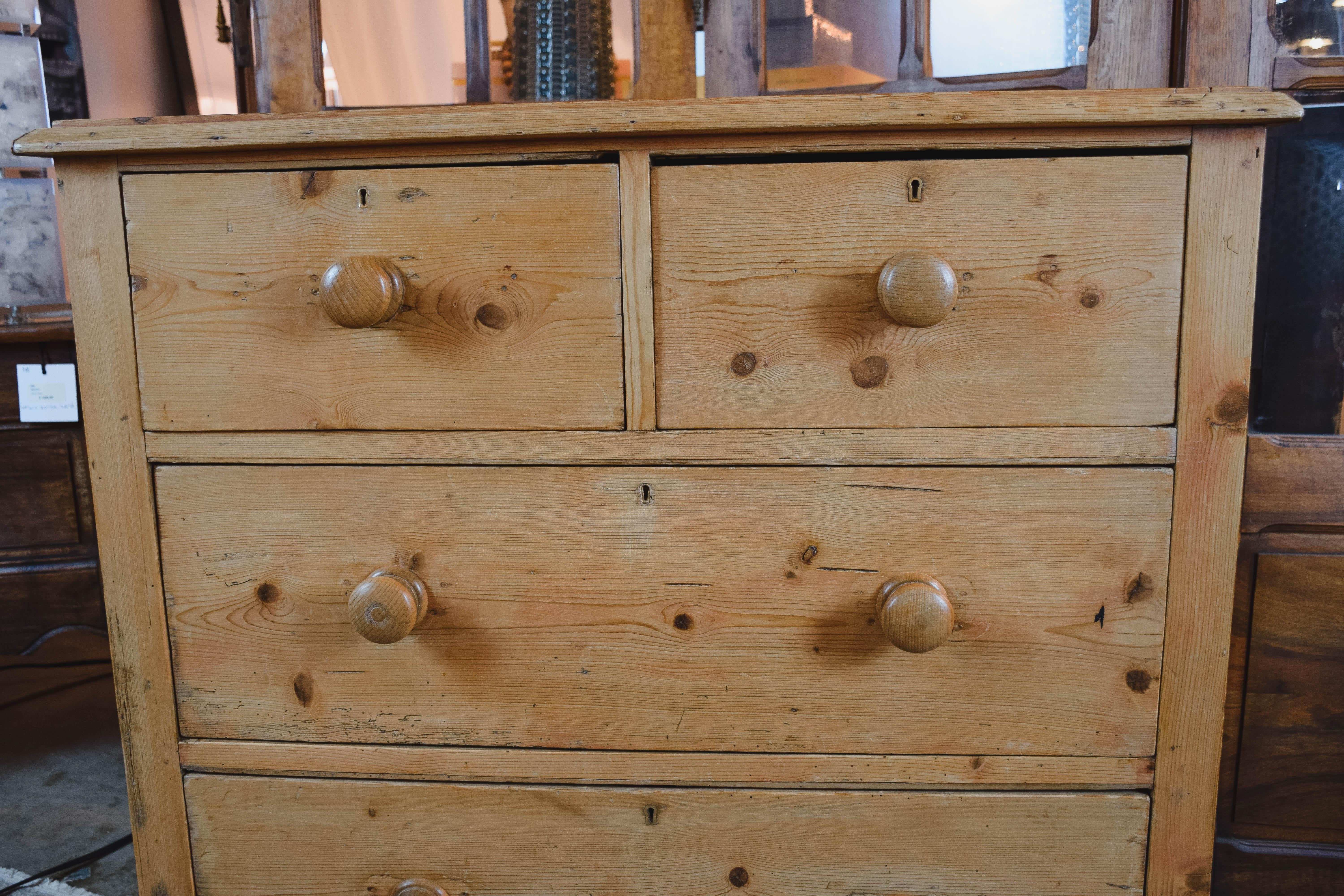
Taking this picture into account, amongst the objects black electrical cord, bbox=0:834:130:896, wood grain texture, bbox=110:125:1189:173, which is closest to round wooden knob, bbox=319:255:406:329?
wood grain texture, bbox=110:125:1189:173

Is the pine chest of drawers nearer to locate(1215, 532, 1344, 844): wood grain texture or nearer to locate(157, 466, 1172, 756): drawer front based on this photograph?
locate(157, 466, 1172, 756): drawer front

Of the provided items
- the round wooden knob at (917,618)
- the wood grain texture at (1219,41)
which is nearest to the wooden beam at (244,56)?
the round wooden knob at (917,618)

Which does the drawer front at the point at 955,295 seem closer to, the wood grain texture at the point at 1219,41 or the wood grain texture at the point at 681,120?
the wood grain texture at the point at 681,120

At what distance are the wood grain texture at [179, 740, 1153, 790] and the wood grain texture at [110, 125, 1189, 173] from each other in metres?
0.53

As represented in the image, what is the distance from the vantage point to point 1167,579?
2.13 ft

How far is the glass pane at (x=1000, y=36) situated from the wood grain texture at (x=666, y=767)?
718mm

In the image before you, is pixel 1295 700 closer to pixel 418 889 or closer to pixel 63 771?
pixel 418 889

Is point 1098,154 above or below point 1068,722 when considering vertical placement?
above

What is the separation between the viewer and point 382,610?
620 millimetres

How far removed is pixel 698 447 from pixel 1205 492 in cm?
43

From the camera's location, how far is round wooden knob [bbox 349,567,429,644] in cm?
62

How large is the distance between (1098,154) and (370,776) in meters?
0.85

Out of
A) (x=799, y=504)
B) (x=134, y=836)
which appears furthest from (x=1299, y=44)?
(x=134, y=836)

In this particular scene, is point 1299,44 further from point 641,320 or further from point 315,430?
point 315,430
